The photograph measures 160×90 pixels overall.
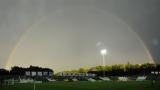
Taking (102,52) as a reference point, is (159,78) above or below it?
below

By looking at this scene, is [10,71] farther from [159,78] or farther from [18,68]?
[159,78]

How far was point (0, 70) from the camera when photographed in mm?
183000

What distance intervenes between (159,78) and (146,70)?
11947cm

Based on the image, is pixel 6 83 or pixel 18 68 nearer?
pixel 6 83


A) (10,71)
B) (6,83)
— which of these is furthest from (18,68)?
(6,83)

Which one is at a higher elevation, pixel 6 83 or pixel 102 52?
pixel 102 52

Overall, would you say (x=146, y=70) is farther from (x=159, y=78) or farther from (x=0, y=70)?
(x=159, y=78)

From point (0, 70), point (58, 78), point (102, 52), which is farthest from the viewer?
point (0, 70)

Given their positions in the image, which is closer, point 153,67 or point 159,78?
point 159,78

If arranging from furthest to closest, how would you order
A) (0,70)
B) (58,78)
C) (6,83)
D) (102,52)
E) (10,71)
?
1. (10,71)
2. (0,70)
3. (58,78)
4. (102,52)
5. (6,83)

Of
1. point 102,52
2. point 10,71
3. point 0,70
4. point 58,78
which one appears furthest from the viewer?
point 10,71

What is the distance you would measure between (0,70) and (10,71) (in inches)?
487

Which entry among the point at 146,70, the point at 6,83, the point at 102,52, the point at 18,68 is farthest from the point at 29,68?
the point at 6,83

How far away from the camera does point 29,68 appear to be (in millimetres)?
198125
